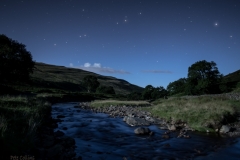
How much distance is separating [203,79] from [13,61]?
6257 cm

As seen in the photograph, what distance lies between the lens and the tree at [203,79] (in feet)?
227

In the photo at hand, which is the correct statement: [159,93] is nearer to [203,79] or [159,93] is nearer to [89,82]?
[203,79]

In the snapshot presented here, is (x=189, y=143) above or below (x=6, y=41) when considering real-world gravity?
below

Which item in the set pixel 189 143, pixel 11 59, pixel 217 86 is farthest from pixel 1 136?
pixel 217 86

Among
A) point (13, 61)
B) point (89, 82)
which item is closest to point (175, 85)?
point (89, 82)

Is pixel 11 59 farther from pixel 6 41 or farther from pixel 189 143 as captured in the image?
pixel 189 143

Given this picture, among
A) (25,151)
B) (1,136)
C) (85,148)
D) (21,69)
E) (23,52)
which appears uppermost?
(23,52)

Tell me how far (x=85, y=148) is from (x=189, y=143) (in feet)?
26.1

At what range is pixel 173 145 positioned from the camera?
1362 cm

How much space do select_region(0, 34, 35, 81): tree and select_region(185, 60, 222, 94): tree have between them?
57.1 meters

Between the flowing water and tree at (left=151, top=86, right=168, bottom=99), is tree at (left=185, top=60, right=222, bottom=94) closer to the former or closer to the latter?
tree at (left=151, top=86, right=168, bottom=99)

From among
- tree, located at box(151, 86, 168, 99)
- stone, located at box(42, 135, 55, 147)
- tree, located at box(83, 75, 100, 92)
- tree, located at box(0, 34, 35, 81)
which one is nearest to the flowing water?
stone, located at box(42, 135, 55, 147)

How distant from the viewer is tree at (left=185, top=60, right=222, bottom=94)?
6912cm

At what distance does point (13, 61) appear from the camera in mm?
37688
